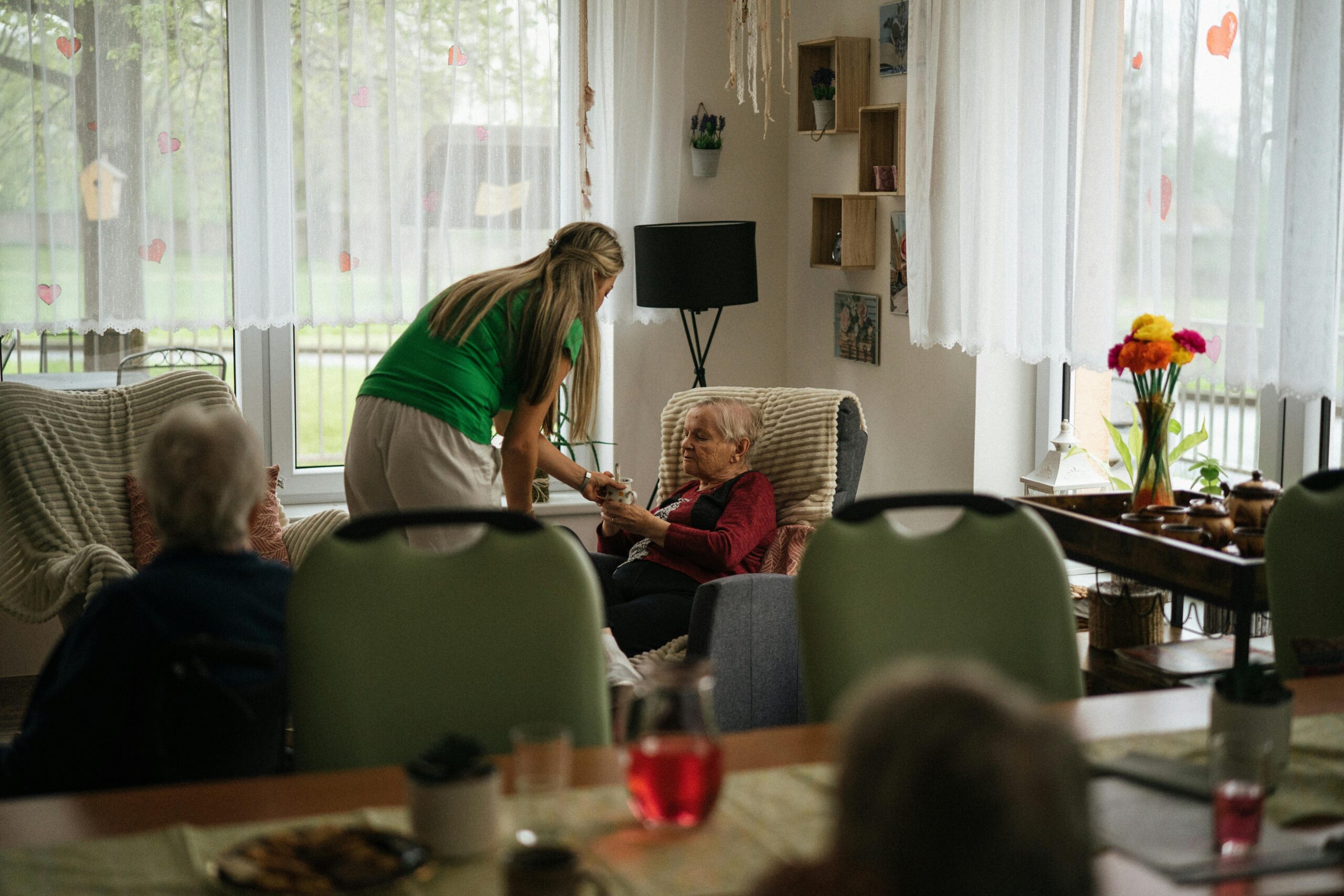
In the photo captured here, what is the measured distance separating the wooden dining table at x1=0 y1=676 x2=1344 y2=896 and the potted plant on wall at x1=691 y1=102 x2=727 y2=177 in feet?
11.3

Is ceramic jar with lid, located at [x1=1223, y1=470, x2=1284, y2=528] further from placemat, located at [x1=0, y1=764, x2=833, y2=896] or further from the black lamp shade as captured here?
the black lamp shade

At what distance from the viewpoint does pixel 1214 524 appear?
2439mm

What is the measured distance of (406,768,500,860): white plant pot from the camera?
1133 millimetres

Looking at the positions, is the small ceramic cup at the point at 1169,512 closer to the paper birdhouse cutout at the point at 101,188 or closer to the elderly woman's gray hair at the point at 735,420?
the elderly woman's gray hair at the point at 735,420

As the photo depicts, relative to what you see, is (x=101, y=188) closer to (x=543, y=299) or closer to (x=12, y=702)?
(x=12, y=702)

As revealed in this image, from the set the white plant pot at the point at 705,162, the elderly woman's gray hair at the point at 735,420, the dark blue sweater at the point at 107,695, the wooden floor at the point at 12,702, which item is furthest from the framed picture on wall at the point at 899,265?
the dark blue sweater at the point at 107,695

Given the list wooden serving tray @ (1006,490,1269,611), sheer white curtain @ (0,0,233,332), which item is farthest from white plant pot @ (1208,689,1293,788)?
sheer white curtain @ (0,0,233,332)

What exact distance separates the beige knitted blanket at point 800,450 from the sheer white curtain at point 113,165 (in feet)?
5.65

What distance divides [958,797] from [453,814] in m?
0.57

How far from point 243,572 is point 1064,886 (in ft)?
→ 3.72

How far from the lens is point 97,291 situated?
4004 millimetres

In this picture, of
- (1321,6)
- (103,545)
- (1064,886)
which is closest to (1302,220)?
(1321,6)

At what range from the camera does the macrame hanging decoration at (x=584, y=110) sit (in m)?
4.46

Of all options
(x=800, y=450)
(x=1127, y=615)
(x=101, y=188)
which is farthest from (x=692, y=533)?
(x=101, y=188)
